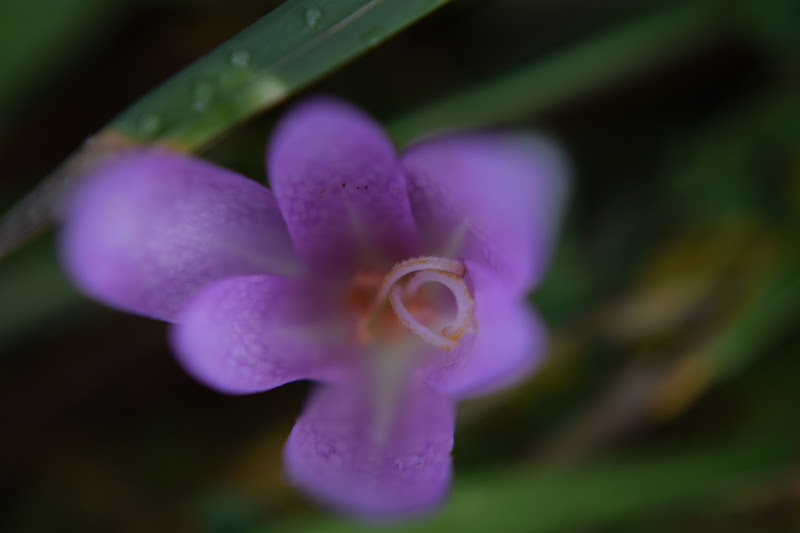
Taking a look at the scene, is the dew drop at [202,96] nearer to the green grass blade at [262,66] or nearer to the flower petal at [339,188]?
the green grass blade at [262,66]

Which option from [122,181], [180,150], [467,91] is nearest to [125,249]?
[122,181]

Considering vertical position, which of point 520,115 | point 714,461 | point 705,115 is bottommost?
point 714,461

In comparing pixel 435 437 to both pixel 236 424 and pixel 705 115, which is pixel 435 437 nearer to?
pixel 236 424

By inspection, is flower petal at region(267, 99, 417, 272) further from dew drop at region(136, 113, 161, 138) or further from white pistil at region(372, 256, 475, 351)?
dew drop at region(136, 113, 161, 138)

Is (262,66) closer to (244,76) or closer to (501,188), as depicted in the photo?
(244,76)

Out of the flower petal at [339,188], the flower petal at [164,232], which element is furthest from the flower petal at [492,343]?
the flower petal at [164,232]

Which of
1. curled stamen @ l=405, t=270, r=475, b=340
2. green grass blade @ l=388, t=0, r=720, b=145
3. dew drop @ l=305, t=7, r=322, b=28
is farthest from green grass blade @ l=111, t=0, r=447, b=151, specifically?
green grass blade @ l=388, t=0, r=720, b=145

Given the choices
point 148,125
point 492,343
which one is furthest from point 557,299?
point 148,125
